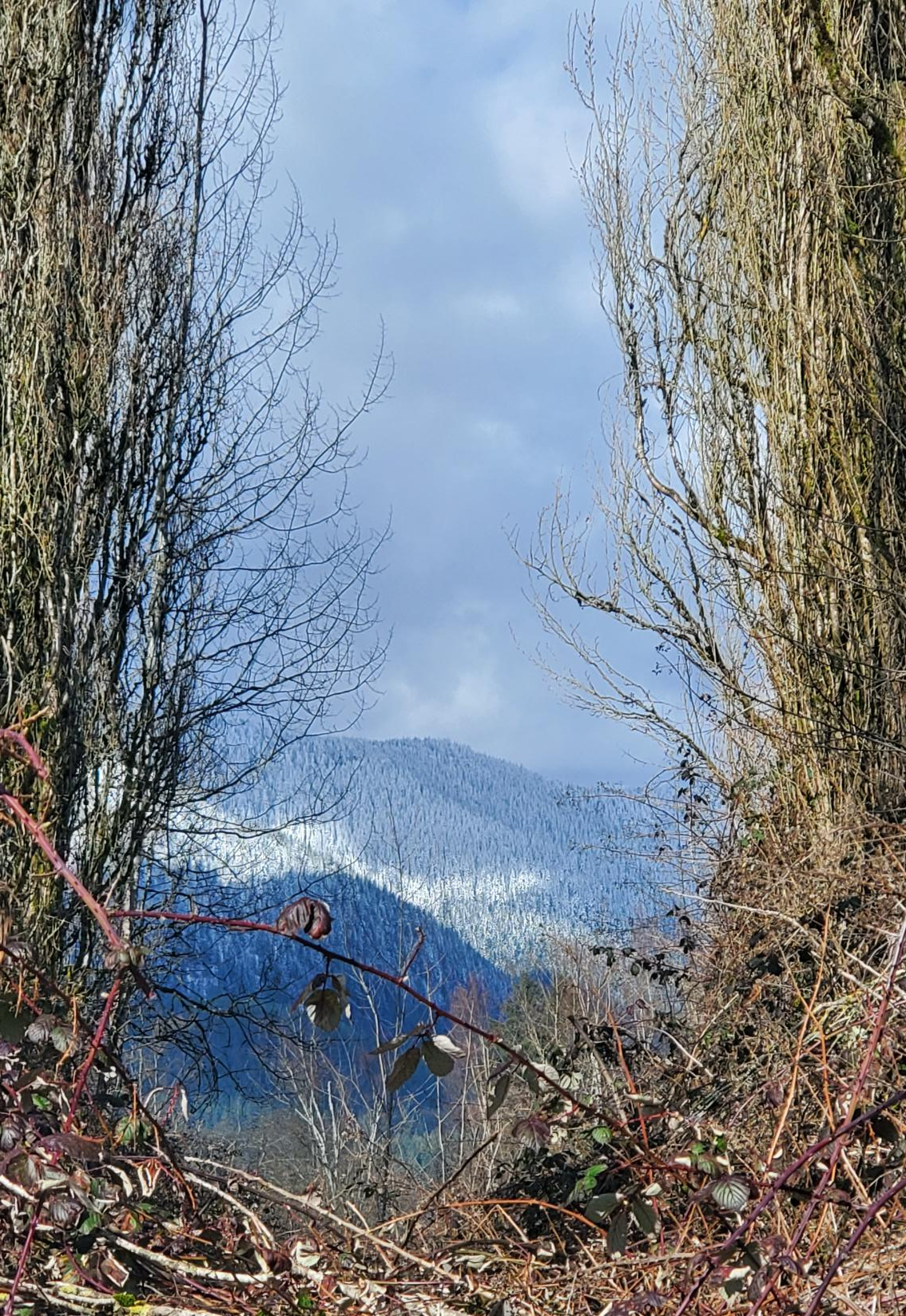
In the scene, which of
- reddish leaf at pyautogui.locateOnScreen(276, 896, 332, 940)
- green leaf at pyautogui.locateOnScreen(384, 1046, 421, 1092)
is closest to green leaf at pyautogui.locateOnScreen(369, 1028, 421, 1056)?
green leaf at pyautogui.locateOnScreen(384, 1046, 421, 1092)

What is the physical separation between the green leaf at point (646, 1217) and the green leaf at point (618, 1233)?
0.05 feet

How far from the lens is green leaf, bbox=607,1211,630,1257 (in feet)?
5.73

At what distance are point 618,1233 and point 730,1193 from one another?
214mm

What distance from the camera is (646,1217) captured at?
177 cm

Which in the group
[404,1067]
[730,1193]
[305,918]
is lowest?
[730,1193]

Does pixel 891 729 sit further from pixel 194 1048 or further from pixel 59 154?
pixel 59 154

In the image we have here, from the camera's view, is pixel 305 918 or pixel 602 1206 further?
pixel 602 1206

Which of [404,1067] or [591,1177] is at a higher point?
[404,1067]

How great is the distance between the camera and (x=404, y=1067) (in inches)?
69.3

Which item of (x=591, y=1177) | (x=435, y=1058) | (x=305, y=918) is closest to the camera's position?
(x=305, y=918)

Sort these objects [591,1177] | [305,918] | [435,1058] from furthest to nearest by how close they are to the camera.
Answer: [591,1177]
[435,1058]
[305,918]

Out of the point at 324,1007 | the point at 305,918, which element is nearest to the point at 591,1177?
the point at 324,1007

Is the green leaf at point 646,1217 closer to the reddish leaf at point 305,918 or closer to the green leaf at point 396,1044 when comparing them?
the green leaf at point 396,1044

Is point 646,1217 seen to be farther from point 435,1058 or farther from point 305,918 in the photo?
point 305,918
